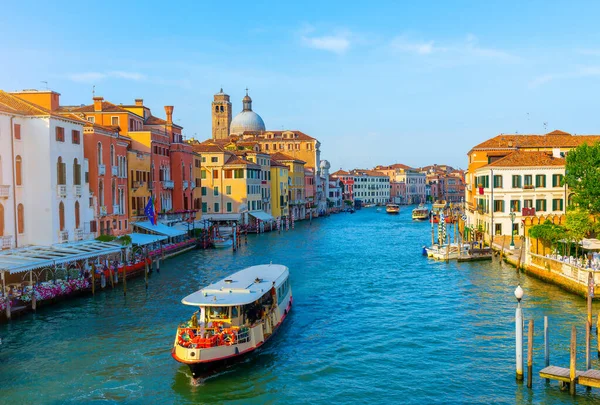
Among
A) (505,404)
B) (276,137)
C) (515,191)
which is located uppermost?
(276,137)

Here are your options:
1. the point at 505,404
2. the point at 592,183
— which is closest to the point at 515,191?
the point at 592,183

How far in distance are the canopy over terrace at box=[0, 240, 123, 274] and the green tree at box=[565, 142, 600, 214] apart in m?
22.5

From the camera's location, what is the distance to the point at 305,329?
67.4 ft

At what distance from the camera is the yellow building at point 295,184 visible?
3196 inches

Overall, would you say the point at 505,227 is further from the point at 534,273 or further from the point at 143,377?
the point at 143,377

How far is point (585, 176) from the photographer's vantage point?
30766 mm

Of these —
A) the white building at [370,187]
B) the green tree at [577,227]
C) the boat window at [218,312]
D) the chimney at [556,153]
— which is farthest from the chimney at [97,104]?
the white building at [370,187]

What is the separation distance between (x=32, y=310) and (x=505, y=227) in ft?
95.6

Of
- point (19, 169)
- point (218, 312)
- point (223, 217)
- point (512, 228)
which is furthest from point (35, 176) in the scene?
point (223, 217)

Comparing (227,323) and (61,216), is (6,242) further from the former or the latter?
(227,323)

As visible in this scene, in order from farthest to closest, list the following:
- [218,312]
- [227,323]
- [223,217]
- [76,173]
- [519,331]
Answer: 1. [223,217]
2. [76,173]
3. [218,312]
4. [227,323]
5. [519,331]

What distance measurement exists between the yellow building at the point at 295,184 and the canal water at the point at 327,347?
50670mm

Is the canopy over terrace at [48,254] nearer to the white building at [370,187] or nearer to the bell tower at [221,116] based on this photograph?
the bell tower at [221,116]

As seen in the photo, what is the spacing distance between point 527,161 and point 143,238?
80.8ft
